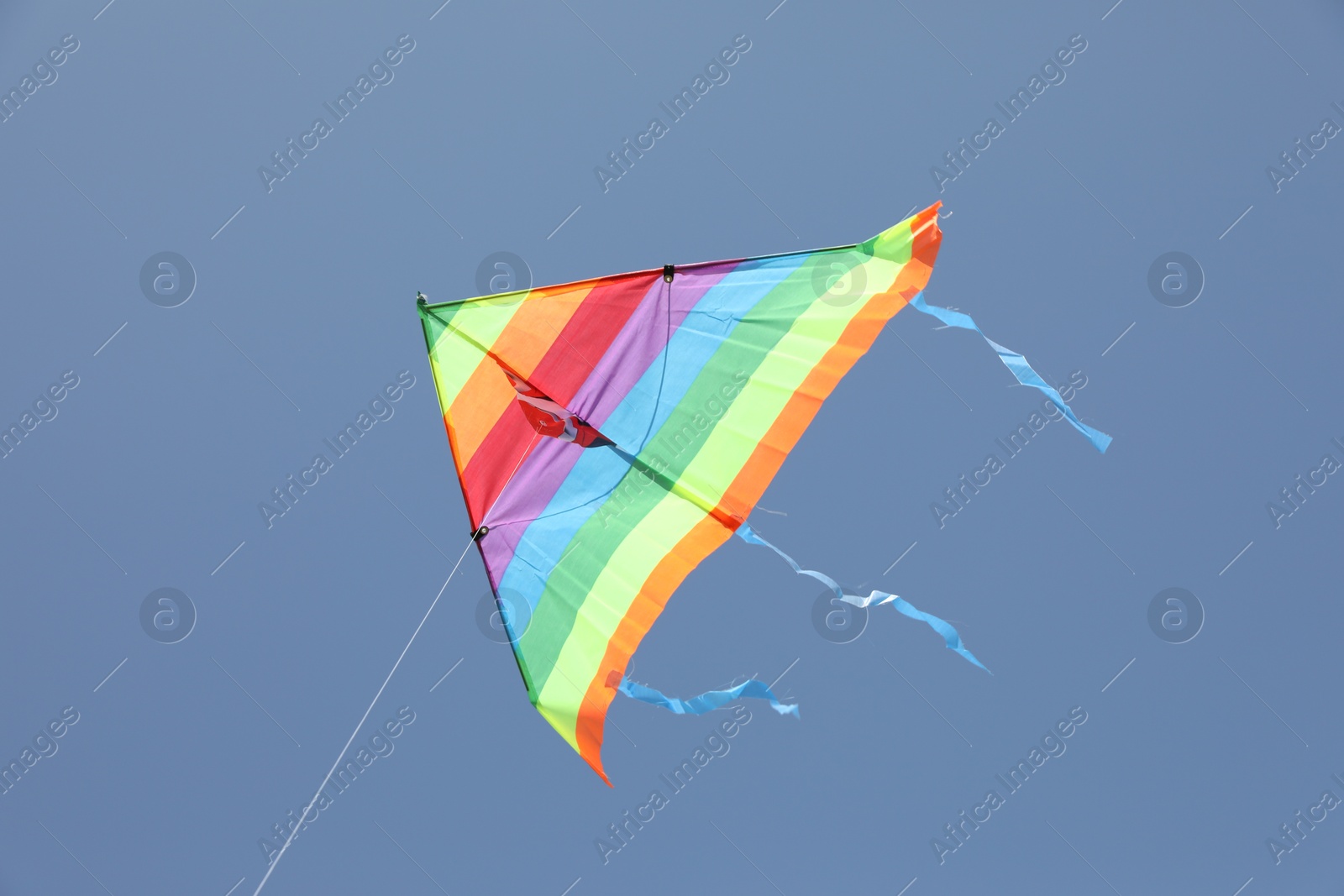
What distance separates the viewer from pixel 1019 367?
24.0 feet

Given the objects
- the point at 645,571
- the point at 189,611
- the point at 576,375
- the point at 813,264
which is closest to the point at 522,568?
the point at 645,571

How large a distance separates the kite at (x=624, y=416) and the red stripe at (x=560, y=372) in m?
0.01

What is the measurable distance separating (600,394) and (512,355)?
0.70m

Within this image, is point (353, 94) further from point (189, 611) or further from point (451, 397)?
point (189, 611)

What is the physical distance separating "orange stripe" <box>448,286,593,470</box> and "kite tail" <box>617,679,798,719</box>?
1.99 meters

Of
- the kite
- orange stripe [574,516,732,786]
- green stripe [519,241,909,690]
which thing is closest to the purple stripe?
the kite

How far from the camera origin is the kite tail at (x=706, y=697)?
6727mm

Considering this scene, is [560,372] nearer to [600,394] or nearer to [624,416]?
[600,394]

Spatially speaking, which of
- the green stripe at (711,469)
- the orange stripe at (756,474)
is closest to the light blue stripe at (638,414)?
the green stripe at (711,469)

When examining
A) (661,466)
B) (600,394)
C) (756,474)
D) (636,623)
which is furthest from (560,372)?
(636,623)

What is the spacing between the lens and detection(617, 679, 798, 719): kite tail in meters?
6.73

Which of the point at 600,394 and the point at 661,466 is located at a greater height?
the point at 600,394

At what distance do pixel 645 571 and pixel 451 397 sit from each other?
73.5 inches

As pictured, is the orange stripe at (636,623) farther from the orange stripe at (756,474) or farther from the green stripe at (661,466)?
the green stripe at (661,466)
